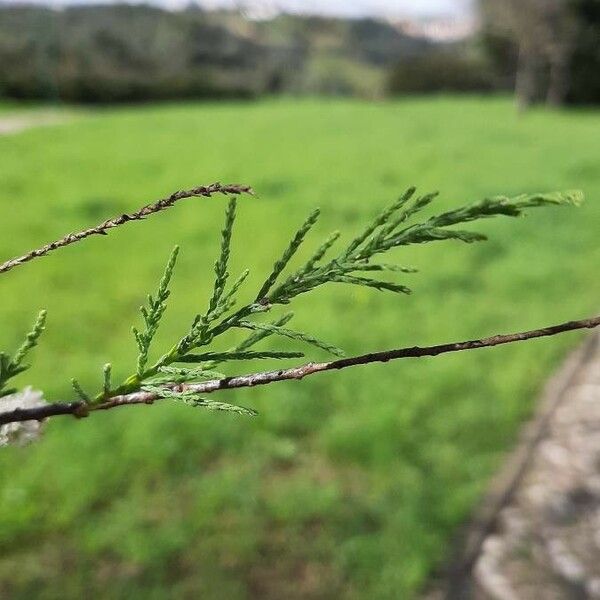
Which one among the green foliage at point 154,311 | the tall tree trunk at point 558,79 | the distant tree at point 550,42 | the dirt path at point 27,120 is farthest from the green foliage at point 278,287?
the tall tree trunk at point 558,79

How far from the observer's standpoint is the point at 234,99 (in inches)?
948

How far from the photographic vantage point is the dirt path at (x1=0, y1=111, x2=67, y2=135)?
14.1 m

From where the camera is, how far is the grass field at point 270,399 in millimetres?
3461

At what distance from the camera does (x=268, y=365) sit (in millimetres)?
5488

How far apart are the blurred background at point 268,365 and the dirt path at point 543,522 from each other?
124 millimetres

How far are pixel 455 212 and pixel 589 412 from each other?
4.90 m

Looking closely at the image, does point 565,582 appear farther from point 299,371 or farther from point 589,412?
point 299,371

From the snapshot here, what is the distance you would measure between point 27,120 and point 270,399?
42.9ft

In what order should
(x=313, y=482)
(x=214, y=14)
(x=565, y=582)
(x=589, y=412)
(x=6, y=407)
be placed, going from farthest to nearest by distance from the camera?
(x=214, y=14) → (x=589, y=412) → (x=313, y=482) → (x=565, y=582) → (x=6, y=407)

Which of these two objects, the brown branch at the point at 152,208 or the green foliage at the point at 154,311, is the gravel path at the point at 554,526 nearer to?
the green foliage at the point at 154,311

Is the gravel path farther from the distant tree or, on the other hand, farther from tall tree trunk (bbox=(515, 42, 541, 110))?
the distant tree

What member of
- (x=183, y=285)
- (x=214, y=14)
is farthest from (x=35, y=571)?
(x=214, y=14)

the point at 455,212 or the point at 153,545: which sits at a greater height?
the point at 455,212

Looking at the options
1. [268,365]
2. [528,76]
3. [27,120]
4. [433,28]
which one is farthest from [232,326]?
[433,28]
